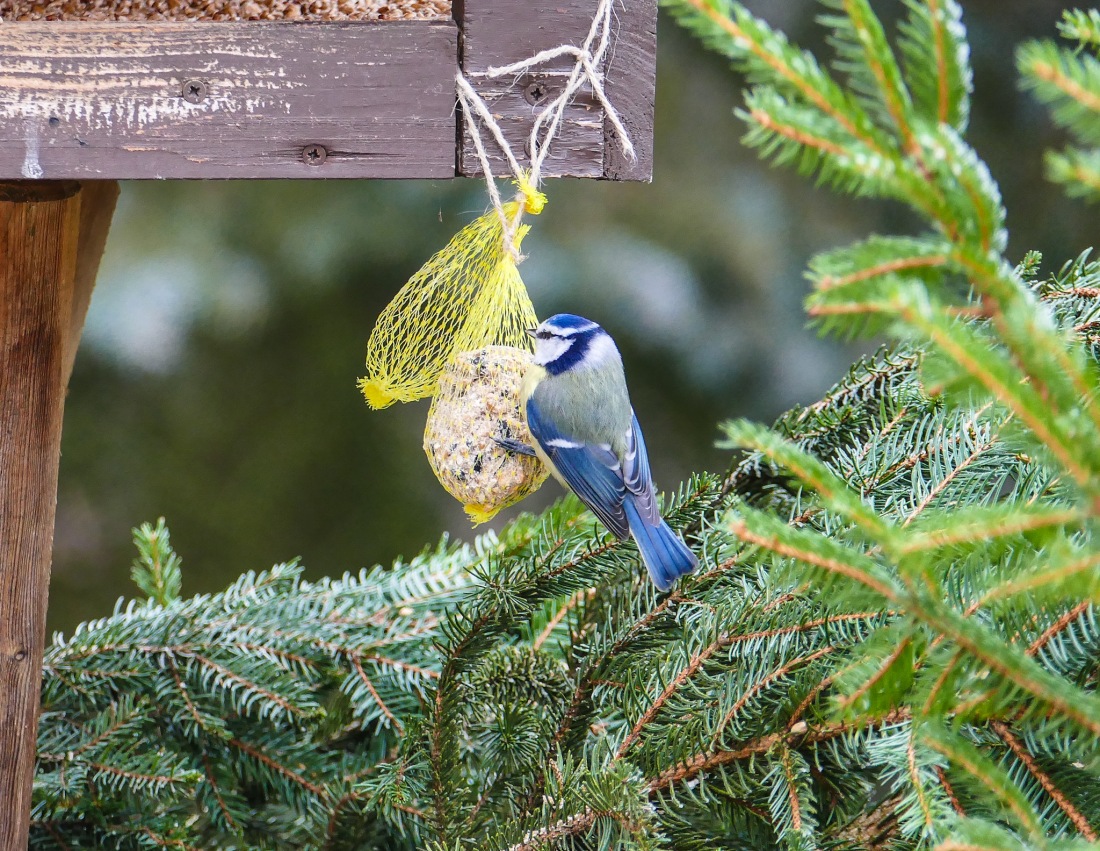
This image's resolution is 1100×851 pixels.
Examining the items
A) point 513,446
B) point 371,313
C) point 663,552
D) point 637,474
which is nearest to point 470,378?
point 513,446

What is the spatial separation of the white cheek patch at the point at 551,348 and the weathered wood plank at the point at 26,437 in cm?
47

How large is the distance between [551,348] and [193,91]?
1.68ft

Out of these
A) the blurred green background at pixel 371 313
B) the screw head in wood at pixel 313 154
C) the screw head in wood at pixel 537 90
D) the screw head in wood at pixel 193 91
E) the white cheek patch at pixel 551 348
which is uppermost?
the screw head in wood at pixel 537 90

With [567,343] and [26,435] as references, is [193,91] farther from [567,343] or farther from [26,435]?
[567,343]

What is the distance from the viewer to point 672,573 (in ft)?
2.64

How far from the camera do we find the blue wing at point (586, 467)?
1040mm

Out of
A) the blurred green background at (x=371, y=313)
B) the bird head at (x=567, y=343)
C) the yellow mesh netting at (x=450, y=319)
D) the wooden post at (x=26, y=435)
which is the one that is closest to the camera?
the wooden post at (x=26, y=435)

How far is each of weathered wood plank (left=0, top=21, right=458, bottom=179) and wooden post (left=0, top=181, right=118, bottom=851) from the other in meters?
0.13

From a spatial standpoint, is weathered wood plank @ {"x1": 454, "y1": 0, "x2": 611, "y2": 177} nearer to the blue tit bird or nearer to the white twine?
the white twine

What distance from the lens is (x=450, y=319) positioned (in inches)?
44.9

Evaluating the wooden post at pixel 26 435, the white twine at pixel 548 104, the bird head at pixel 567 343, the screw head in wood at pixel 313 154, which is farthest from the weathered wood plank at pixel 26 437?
the bird head at pixel 567 343

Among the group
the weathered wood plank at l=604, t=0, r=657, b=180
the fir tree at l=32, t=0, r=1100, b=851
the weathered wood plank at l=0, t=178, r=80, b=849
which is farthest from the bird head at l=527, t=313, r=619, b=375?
the weathered wood plank at l=0, t=178, r=80, b=849

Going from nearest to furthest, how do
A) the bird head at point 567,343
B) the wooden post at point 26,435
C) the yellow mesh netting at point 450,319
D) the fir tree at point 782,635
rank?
the fir tree at point 782,635
the wooden post at point 26,435
the yellow mesh netting at point 450,319
the bird head at point 567,343

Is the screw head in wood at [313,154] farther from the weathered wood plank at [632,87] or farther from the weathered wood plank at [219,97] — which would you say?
the weathered wood plank at [632,87]
